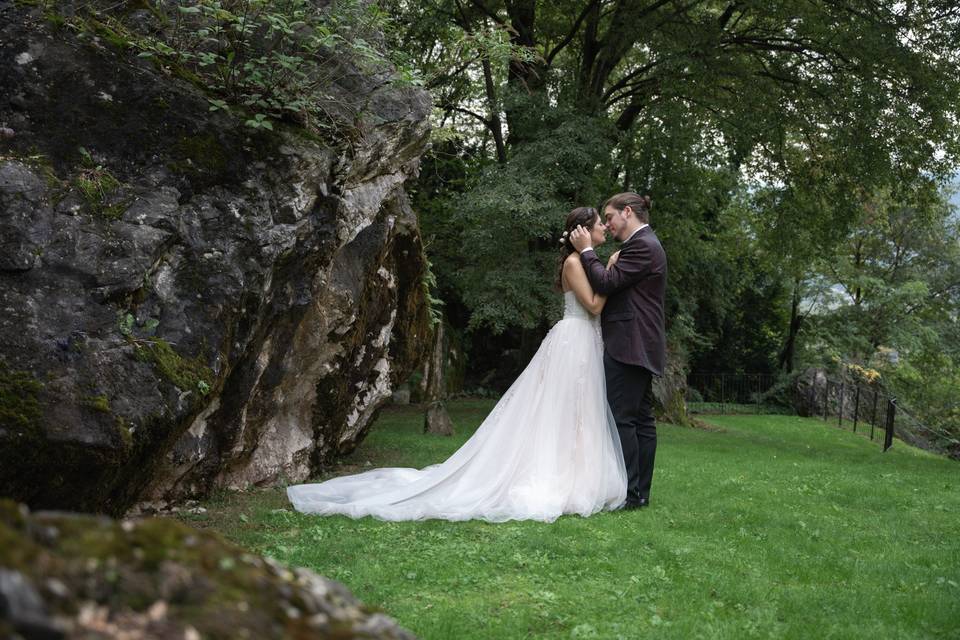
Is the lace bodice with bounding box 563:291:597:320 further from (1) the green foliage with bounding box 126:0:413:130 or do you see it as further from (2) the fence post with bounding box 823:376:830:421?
(2) the fence post with bounding box 823:376:830:421

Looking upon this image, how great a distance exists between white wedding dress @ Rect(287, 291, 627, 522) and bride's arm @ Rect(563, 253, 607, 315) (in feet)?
0.71

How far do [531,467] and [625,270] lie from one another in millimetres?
2153

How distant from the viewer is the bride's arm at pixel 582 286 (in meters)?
8.57

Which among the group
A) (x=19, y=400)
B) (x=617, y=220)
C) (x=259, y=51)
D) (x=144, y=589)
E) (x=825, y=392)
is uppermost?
(x=259, y=51)

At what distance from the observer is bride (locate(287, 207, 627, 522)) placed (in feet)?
24.7

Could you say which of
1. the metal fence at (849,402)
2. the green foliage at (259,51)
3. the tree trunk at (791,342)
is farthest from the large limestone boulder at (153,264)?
the tree trunk at (791,342)

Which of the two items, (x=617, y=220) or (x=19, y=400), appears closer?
(x=19, y=400)

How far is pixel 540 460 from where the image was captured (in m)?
8.12

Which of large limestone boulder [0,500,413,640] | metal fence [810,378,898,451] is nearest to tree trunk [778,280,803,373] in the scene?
metal fence [810,378,898,451]

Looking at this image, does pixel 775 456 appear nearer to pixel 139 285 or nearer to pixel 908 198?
pixel 908 198

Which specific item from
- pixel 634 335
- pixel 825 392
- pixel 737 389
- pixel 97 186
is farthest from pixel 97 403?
pixel 737 389

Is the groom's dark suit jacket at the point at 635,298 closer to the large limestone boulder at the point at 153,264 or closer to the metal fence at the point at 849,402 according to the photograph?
the large limestone boulder at the point at 153,264

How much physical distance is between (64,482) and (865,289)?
31261 millimetres

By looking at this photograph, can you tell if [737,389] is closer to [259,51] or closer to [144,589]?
[259,51]
